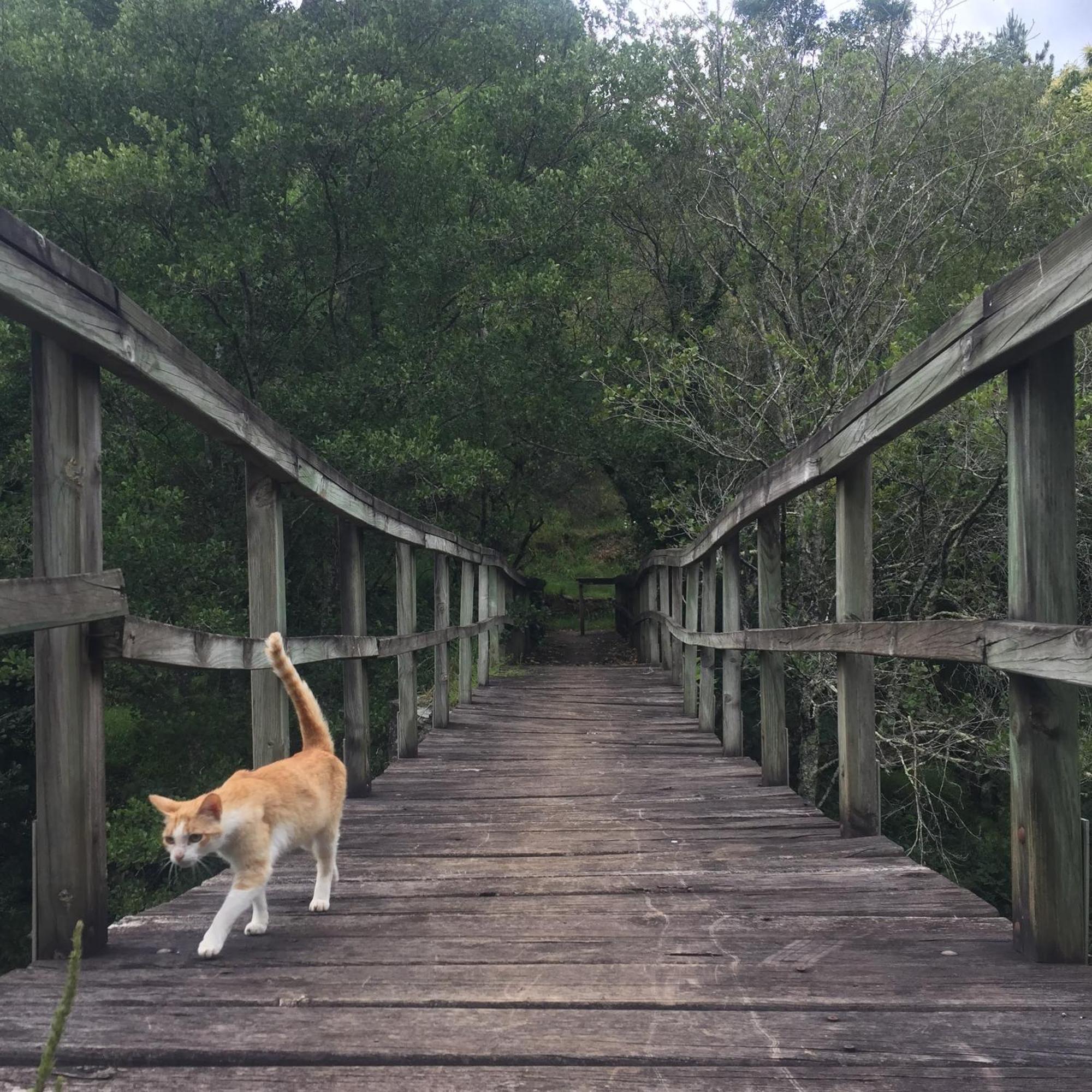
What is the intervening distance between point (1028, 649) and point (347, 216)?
10441 millimetres

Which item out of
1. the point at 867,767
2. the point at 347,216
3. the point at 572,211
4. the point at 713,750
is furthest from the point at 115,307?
the point at 572,211

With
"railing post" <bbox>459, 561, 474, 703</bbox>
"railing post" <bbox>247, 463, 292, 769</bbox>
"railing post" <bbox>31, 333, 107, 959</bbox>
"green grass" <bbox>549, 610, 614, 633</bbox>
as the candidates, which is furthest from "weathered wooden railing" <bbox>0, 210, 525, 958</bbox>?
"green grass" <bbox>549, 610, 614, 633</bbox>

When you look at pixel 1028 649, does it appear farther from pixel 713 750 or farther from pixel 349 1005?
pixel 713 750

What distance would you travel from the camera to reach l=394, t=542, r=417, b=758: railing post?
5.42 metres

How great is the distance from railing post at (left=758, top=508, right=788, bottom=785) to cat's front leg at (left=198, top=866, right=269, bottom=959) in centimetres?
262

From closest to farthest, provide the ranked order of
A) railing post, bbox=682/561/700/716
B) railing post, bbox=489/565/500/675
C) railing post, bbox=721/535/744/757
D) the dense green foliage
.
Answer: railing post, bbox=721/535/744/757 → railing post, bbox=682/561/700/716 → the dense green foliage → railing post, bbox=489/565/500/675

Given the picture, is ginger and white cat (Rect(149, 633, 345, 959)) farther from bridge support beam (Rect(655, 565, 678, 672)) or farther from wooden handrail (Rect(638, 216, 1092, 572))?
bridge support beam (Rect(655, 565, 678, 672))

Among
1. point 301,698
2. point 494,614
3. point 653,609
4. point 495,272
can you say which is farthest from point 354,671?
point 495,272

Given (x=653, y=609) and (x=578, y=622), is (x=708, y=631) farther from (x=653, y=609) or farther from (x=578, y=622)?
(x=578, y=622)

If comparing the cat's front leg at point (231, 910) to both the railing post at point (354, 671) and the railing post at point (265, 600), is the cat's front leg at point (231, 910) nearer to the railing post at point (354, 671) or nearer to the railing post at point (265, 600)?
the railing post at point (265, 600)

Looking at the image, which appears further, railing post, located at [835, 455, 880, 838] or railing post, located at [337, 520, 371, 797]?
railing post, located at [337, 520, 371, 797]

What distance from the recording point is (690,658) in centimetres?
754

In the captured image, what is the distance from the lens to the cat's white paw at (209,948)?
2201 mm

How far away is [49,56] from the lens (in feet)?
32.9
